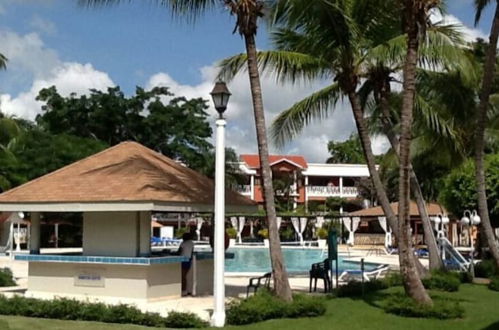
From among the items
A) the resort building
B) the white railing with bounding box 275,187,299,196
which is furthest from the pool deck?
the resort building

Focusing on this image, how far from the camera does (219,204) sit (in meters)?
12.7

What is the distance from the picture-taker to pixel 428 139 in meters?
22.5

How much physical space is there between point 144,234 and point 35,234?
338 cm

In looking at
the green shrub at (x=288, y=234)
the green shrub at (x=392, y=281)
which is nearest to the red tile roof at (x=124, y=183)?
→ the green shrub at (x=392, y=281)

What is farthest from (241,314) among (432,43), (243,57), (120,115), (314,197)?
(314,197)

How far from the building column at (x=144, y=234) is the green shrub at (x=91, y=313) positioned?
276cm

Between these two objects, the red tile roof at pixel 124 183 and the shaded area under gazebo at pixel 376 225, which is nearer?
the red tile roof at pixel 124 183

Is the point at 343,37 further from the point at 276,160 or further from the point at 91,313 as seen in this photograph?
Answer: the point at 276,160

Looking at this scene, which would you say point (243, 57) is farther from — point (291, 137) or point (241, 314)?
point (241, 314)

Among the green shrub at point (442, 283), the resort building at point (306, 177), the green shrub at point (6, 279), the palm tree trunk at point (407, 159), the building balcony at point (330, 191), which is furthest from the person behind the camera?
the building balcony at point (330, 191)

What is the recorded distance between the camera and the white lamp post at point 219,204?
490 inches

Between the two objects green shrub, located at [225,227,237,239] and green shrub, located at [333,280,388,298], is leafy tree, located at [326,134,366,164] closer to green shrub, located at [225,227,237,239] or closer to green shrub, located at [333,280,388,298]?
green shrub, located at [225,227,237,239]

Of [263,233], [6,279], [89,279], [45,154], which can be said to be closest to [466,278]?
[89,279]

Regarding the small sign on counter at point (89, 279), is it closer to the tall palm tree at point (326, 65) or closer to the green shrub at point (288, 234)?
the tall palm tree at point (326, 65)
